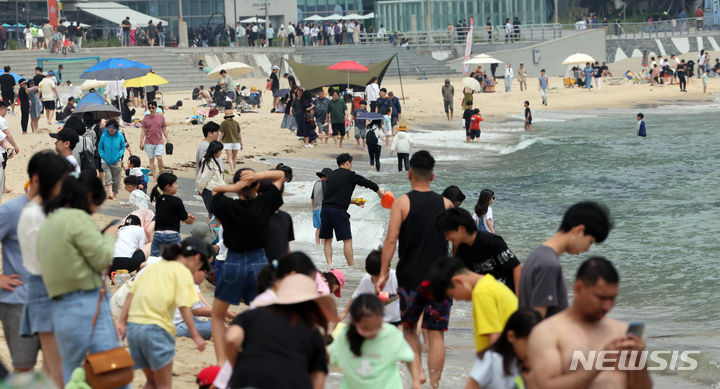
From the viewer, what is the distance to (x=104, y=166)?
632 inches

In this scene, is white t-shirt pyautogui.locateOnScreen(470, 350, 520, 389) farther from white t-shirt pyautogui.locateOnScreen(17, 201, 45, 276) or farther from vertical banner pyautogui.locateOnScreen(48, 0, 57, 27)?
vertical banner pyautogui.locateOnScreen(48, 0, 57, 27)

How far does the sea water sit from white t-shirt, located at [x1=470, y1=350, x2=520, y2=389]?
2861 mm

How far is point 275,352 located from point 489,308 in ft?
4.89

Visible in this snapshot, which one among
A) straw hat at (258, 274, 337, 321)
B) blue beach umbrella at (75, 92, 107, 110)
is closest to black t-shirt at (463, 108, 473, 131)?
blue beach umbrella at (75, 92, 107, 110)

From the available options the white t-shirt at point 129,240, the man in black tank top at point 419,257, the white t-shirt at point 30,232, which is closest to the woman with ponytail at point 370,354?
the white t-shirt at point 30,232

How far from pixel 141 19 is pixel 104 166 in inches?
1618

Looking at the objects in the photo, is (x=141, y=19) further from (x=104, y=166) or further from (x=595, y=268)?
(x=595, y=268)

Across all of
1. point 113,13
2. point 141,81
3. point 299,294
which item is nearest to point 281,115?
point 141,81

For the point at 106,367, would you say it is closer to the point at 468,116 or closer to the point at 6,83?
the point at 6,83

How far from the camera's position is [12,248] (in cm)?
585

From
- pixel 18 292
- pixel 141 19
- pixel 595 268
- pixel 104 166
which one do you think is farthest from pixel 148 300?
pixel 141 19

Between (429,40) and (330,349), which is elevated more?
(429,40)

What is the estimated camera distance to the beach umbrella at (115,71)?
2505 cm

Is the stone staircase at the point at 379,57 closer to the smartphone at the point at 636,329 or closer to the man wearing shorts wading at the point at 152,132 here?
the man wearing shorts wading at the point at 152,132
